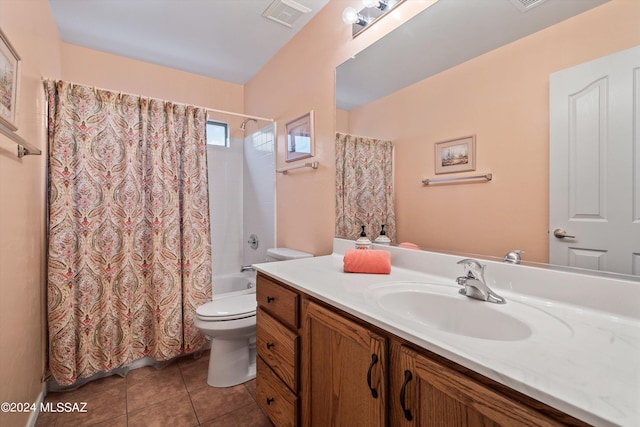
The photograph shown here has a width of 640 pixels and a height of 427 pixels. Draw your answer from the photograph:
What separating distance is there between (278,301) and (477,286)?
766mm

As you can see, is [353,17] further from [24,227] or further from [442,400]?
[24,227]

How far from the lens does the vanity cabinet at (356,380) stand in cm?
53

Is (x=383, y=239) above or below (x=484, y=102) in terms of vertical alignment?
below

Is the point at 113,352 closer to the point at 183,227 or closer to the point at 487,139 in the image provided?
the point at 183,227

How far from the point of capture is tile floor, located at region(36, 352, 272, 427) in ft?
4.78

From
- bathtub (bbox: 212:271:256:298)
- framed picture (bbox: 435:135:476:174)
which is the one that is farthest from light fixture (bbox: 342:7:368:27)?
bathtub (bbox: 212:271:256:298)

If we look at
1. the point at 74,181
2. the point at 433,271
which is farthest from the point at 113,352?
the point at 433,271

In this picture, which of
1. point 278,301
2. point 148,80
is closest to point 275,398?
point 278,301

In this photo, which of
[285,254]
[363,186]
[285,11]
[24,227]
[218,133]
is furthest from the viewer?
[218,133]

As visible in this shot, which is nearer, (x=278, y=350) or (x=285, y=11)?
(x=278, y=350)

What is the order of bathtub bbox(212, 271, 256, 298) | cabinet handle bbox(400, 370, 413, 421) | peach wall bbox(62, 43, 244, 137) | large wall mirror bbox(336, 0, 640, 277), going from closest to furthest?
cabinet handle bbox(400, 370, 413, 421), large wall mirror bbox(336, 0, 640, 277), peach wall bbox(62, 43, 244, 137), bathtub bbox(212, 271, 256, 298)

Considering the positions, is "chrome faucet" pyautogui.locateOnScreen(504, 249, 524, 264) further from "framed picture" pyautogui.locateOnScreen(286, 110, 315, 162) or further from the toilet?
the toilet

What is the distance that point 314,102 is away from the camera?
1.94 metres

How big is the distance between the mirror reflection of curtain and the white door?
0.65 metres
